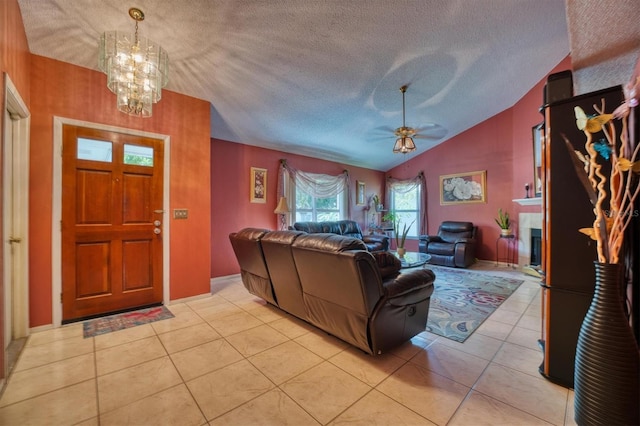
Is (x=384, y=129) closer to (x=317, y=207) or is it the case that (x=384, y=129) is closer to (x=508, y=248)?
(x=317, y=207)

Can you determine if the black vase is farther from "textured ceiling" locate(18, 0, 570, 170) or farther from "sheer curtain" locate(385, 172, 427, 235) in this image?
"sheer curtain" locate(385, 172, 427, 235)

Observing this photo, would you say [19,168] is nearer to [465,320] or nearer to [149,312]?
[149,312]

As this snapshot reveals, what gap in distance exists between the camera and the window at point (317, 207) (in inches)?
227

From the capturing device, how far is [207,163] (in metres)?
3.49

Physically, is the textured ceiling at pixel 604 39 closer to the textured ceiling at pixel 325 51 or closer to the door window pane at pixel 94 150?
the textured ceiling at pixel 325 51

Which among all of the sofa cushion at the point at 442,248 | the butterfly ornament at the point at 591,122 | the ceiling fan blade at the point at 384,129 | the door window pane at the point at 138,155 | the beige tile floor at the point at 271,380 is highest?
the ceiling fan blade at the point at 384,129

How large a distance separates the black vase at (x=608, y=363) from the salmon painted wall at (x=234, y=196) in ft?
14.3

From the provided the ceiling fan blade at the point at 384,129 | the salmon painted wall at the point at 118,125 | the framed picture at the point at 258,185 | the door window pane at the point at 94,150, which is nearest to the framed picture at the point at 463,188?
the ceiling fan blade at the point at 384,129

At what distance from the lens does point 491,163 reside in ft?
18.1

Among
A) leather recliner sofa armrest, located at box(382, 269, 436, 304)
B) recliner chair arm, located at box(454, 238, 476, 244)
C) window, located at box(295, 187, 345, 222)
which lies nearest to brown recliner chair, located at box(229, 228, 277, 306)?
leather recliner sofa armrest, located at box(382, 269, 436, 304)

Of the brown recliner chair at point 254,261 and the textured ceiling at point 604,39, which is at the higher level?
the textured ceiling at point 604,39

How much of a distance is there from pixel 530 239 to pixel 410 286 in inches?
166

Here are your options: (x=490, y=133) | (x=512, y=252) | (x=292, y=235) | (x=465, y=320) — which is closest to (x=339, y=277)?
(x=292, y=235)

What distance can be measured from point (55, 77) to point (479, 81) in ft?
17.6
